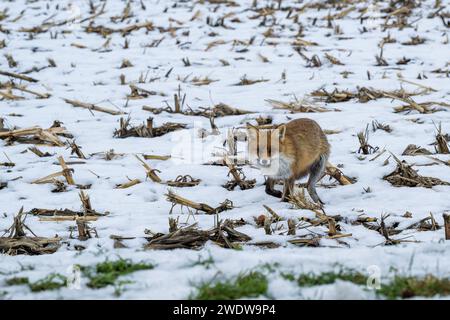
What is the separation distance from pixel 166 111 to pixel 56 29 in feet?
23.1

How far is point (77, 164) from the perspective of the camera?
26.2ft

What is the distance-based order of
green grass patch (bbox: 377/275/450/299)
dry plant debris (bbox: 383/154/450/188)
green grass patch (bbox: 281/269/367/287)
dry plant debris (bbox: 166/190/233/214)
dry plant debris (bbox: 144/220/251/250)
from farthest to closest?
dry plant debris (bbox: 383/154/450/188), dry plant debris (bbox: 166/190/233/214), dry plant debris (bbox: 144/220/251/250), green grass patch (bbox: 281/269/367/287), green grass patch (bbox: 377/275/450/299)

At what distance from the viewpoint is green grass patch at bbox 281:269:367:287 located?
4.11m

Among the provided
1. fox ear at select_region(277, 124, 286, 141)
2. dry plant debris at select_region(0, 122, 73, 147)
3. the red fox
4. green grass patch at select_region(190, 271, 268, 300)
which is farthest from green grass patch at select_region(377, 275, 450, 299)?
dry plant debris at select_region(0, 122, 73, 147)

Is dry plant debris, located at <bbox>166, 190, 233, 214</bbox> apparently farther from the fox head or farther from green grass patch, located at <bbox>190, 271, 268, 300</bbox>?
green grass patch, located at <bbox>190, 271, 268, 300</bbox>

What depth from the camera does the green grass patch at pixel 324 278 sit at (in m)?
4.11

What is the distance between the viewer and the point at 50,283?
4.20 m

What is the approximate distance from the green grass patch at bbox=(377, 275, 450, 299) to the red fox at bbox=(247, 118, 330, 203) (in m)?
3.00

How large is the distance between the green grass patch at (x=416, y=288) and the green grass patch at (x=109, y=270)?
176 cm

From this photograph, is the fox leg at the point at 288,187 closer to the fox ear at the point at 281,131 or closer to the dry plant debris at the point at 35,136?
the fox ear at the point at 281,131

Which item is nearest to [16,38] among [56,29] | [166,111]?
[56,29]

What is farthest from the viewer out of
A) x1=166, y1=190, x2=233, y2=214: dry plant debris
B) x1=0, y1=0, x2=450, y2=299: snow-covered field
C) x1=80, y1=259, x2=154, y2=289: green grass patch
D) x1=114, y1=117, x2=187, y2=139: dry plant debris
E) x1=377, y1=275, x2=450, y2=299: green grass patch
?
x1=114, y1=117, x2=187, y2=139: dry plant debris

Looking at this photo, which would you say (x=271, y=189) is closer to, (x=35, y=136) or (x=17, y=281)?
(x=17, y=281)

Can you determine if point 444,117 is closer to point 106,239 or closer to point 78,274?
point 106,239
